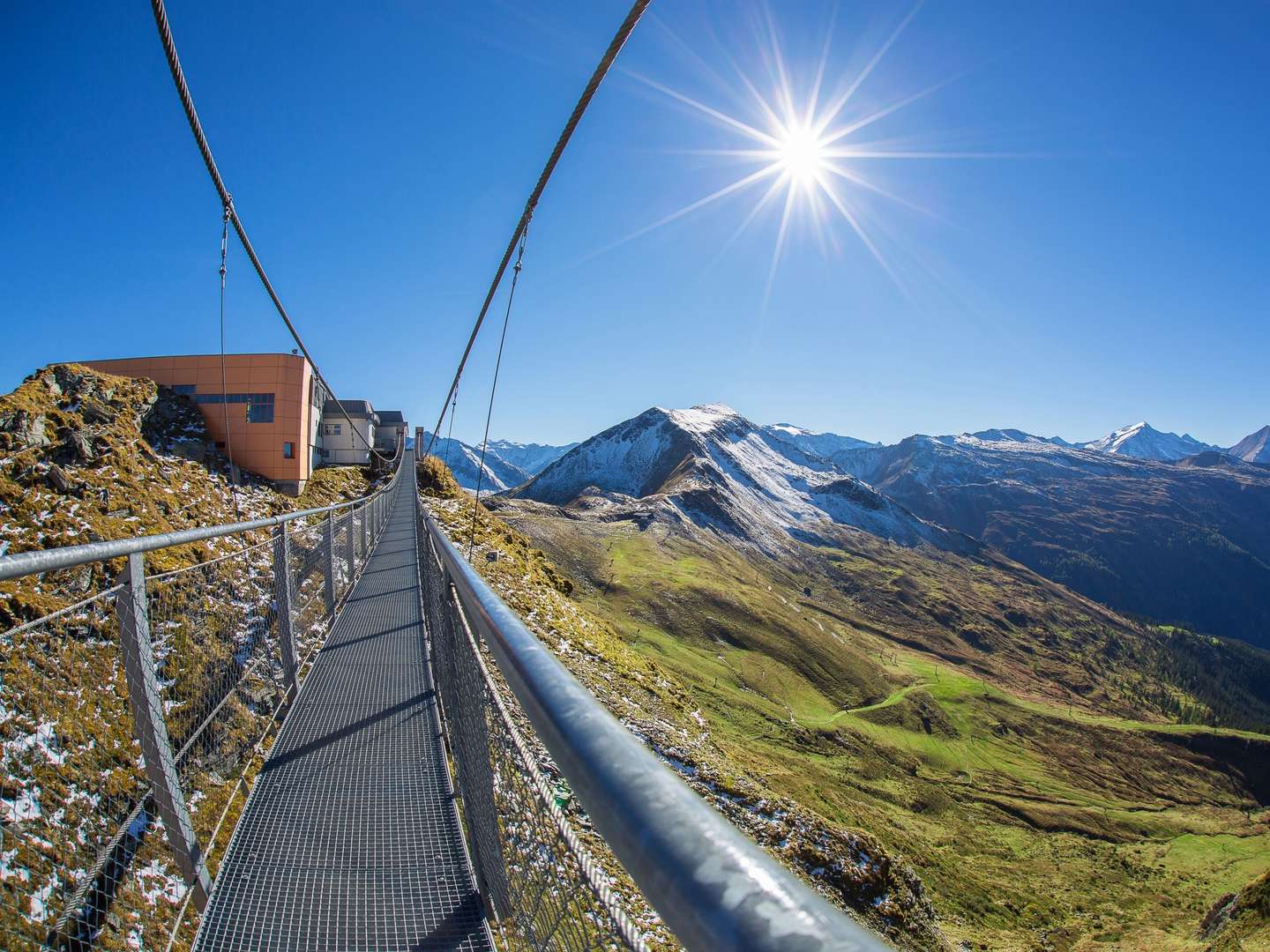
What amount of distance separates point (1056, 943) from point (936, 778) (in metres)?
37.0

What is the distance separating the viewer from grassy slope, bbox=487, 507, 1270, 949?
63688 mm

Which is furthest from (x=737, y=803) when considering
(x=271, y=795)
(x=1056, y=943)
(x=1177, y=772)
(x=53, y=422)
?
(x=1177, y=772)

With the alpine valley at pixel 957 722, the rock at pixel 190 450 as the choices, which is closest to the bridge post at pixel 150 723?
the alpine valley at pixel 957 722

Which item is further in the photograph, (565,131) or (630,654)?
(630,654)

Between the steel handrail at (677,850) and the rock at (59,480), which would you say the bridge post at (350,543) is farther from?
the steel handrail at (677,850)

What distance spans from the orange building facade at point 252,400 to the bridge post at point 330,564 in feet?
72.8

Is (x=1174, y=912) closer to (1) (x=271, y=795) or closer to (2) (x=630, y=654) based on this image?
(2) (x=630, y=654)

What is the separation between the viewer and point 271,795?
411 centimetres

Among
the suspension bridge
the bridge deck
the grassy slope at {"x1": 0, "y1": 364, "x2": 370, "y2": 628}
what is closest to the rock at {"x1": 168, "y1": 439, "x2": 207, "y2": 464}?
the grassy slope at {"x1": 0, "y1": 364, "x2": 370, "y2": 628}

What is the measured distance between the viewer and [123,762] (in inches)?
180

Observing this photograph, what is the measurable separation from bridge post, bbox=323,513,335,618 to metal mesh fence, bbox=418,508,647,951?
14.9 ft

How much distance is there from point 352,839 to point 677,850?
3.90 metres

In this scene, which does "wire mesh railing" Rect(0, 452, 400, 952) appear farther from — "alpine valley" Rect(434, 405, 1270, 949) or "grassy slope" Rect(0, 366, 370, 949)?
"alpine valley" Rect(434, 405, 1270, 949)

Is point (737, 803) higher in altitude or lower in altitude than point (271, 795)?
lower
